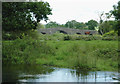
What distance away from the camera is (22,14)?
1859 centimetres

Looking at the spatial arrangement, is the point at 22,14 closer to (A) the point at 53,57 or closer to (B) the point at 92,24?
(A) the point at 53,57

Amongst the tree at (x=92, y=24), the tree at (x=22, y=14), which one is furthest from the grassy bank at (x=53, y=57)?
the tree at (x=92, y=24)

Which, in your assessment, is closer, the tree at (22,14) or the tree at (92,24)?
the tree at (22,14)

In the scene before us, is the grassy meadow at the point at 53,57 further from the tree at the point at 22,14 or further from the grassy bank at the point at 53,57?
the tree at the point at 22,14

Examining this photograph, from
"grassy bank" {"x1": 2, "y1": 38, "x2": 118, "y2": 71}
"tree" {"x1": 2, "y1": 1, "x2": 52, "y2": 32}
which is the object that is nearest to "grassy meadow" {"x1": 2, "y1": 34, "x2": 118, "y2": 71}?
"grassy bank" {"x1": 2, "y1": 38, "x2": 118, "y2": 71}

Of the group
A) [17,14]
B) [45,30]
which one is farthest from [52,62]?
[45,30]

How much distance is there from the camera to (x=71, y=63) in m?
13.3

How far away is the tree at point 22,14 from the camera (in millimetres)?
18156

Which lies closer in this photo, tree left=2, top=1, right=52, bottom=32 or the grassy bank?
the grassy bank

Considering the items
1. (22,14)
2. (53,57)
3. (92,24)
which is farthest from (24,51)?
(92,24)

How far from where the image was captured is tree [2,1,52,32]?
715 inches

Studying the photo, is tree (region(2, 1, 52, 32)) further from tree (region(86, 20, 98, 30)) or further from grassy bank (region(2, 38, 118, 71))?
tree (region(86, 20, 98, 30))

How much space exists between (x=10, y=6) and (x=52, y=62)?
6.99m

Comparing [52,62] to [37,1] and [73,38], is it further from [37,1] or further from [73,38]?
[73,38]
